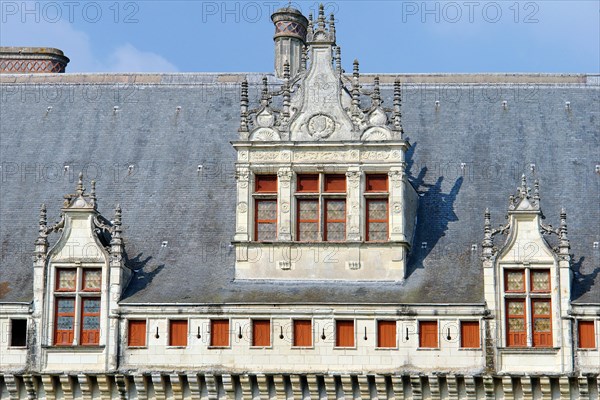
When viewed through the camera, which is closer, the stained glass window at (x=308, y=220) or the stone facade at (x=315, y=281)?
the stone facade at (x=315, y=281)

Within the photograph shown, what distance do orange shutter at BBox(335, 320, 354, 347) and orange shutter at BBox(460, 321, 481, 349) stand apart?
3.27 meters

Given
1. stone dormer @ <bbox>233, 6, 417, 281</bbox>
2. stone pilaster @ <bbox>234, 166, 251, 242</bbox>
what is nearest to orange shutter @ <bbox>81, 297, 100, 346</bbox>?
stone dormer @ <bbox>233, 6, 417, 281</bbox>

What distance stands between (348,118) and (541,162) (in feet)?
24.7

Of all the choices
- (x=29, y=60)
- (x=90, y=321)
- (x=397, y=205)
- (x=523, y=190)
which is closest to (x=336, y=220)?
(x=397, y=205)

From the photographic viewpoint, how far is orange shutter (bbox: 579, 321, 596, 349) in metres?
43.2

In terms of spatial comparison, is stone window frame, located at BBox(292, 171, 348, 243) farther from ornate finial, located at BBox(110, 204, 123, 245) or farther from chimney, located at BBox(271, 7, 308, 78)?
chimney, located at BBox(271, 7, 308, 78)

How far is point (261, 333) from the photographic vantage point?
145ft

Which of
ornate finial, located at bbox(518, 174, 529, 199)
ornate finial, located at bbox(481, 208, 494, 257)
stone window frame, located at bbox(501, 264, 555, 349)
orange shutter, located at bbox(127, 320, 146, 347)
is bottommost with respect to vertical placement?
orange shutter, located at bbox(127, 320, 146, 347)

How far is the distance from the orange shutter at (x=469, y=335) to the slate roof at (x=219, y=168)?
2.46ft

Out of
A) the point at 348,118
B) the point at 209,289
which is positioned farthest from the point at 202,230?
the point at 348,118

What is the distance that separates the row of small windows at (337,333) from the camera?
143 feet

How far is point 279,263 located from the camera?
45344 millimetres

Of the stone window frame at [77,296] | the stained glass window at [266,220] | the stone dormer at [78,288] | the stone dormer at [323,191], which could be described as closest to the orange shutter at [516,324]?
the stone dormer at [323,191]

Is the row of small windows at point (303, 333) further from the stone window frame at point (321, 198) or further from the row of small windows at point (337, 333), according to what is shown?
the stone window frame at point (321, 198)
